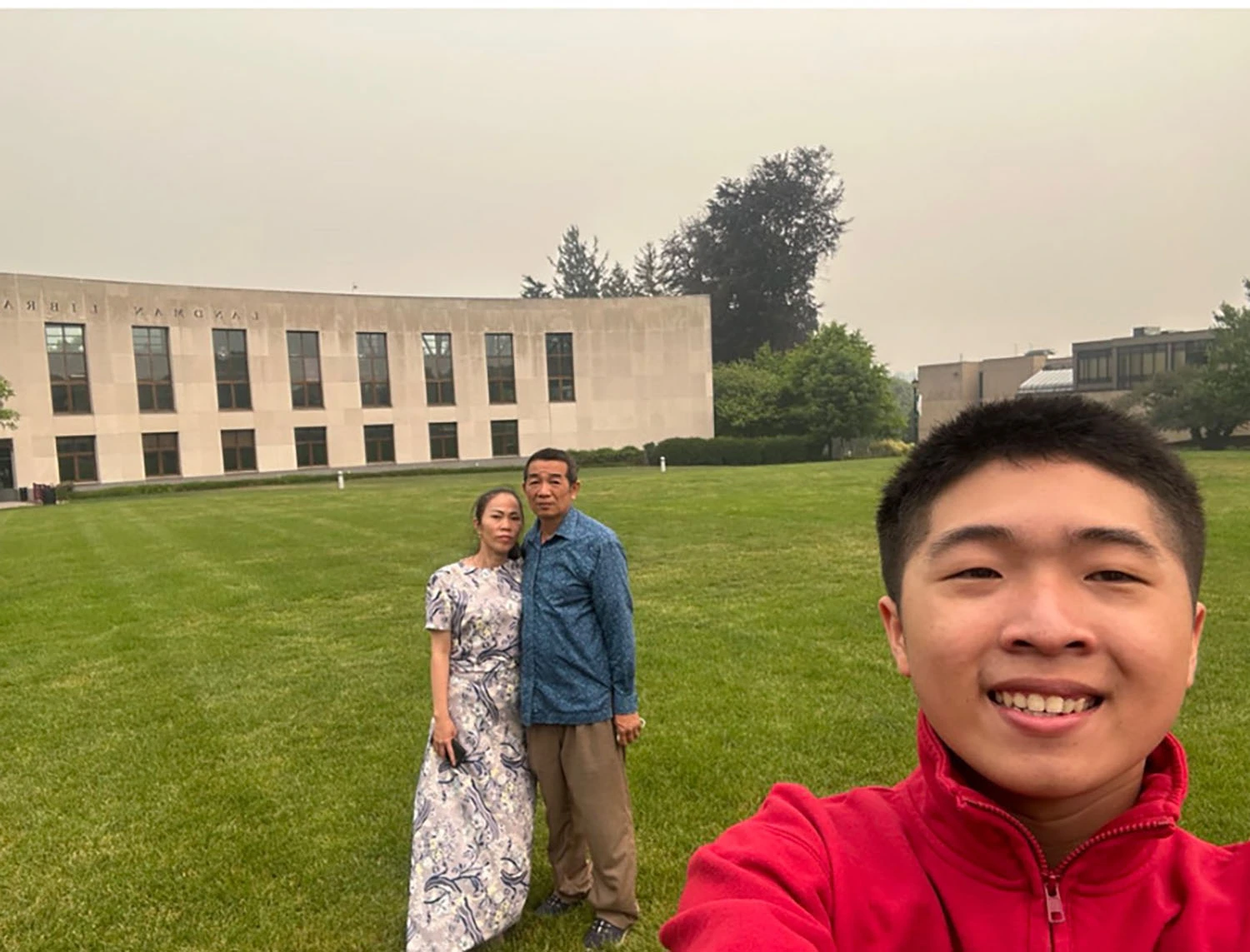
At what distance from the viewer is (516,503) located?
3.64m

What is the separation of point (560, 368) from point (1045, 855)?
46803 millimetres

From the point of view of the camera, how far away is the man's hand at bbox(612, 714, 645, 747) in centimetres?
358

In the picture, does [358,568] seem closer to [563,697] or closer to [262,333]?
[563,697]

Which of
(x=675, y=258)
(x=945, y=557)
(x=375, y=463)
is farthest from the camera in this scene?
(x=675, y=258)

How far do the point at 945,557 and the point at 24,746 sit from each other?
7.14 metres

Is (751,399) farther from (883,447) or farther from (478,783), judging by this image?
(478,783)

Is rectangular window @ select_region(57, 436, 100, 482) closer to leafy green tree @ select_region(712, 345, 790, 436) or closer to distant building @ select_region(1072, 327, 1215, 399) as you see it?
leafy green tree @ select_region(712, 345, 790, 436)

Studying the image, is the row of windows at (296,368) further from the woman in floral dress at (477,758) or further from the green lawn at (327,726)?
the woman in floral dress at (477,758)

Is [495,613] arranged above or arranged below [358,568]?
above

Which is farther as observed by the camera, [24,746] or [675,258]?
[675,258]

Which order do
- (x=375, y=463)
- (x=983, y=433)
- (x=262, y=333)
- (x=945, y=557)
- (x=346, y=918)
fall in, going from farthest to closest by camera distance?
(x=375, y=463) < (x=262, y=333) < (x=346, y=918) < (x=983, y=433) < (x=945, y=557)

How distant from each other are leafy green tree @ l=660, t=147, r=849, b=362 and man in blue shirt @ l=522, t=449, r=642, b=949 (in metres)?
55.8

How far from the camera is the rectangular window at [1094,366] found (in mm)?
57438

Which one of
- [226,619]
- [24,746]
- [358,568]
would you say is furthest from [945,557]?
[358,568]
